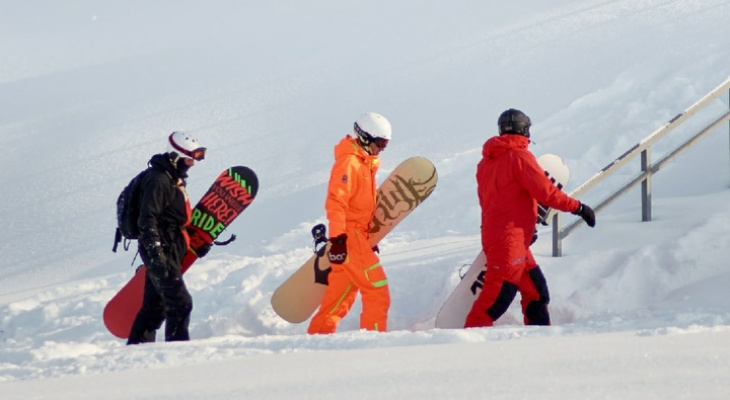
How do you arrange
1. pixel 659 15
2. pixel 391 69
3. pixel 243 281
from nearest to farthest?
pixel 243 281 → pixel 659 15 → pixel 391 69

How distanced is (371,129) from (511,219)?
1.01 metres

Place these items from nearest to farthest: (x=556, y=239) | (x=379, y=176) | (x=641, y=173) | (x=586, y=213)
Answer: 1. (x=586, y=213)
2. (x=556, y=239)
3. (x=641, y=173)
4. (x=379, y=176)

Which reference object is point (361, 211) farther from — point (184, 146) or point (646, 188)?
point (646, 188)

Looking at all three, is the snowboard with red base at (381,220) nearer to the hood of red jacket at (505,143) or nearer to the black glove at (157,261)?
the hood of red jacket at (505,143)

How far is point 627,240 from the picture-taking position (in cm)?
700

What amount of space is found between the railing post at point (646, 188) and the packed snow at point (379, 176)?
15cm

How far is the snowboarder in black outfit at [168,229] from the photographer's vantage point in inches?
240

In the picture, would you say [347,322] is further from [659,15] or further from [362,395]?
[659,15]

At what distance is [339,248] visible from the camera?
620 centimetres

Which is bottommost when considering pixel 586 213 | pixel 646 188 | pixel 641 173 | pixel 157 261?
pixel 157 261

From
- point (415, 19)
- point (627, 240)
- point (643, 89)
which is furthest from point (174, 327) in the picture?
point (415, 19)

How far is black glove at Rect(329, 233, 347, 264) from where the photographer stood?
6168 millimetres

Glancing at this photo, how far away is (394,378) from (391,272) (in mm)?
3812

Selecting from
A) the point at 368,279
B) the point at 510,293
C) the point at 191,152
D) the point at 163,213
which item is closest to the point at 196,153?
the point at 191,152
